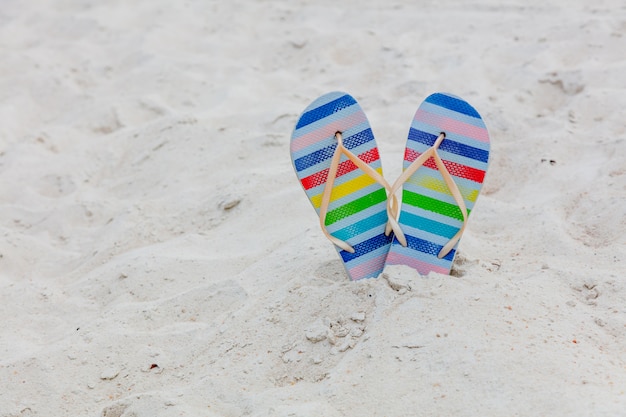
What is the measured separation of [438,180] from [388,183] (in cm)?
12

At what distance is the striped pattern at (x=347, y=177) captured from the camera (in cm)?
180

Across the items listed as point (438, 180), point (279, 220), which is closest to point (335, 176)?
point (438, 180)

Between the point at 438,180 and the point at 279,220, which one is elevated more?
the point at 438,180

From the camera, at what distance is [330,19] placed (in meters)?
3.97

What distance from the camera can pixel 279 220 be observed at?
2377 millimetres

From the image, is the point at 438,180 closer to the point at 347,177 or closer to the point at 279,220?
the point at 347,177

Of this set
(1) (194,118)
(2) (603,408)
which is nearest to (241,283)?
(2) (603,408)

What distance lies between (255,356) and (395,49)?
85.5 inches

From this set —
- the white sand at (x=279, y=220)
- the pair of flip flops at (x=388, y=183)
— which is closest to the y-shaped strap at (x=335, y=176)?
the pair of flip flops at (x=388, y=183)

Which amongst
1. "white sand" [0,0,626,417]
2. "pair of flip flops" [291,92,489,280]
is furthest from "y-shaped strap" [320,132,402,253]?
"white sand" [0,0,626,417]

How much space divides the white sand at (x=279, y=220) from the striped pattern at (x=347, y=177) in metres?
0.10

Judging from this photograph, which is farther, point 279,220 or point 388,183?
point 279,220

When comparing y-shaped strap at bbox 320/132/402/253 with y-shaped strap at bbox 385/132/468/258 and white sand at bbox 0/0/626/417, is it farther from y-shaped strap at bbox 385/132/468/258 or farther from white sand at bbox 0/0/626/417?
white sand at bbox 0/0/626/417

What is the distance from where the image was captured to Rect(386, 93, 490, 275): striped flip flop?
1781mm
